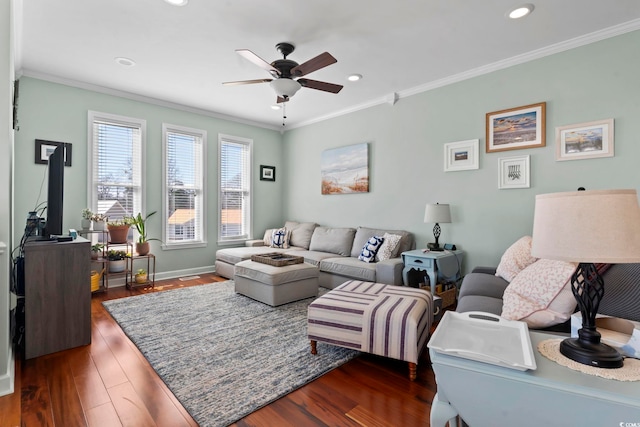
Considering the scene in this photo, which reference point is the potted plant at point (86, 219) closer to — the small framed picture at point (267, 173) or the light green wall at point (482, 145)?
the small framed picture at point (267, 173)

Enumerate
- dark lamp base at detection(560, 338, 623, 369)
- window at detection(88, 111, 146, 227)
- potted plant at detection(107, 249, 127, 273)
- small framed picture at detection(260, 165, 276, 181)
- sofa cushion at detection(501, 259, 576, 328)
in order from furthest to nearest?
1. small framed picture at detection(260, 165, 276, 181)
2. window at detection(88, 111, 146, 227)
3. potted plant at detection(107, 249, 127, 273)
4. sofa cushion at detection(501, 259, 576, 328)
5. dark lamp base at detection(560, 338, 623, 369)

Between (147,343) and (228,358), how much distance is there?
79 cm

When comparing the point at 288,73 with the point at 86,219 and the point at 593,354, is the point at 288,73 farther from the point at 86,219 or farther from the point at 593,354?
the point at 86,219

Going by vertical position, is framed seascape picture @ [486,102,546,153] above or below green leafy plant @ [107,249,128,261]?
above

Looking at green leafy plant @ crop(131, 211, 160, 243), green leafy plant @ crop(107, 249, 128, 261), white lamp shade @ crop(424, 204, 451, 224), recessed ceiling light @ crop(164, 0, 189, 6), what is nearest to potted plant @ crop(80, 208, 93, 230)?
green leafy plant @ crop(107, 249, 128, 261)

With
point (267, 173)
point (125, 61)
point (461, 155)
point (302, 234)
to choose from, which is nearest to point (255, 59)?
point (125, 61)

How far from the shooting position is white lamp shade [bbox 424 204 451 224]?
375 centimetres

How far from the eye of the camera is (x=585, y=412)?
0.96m

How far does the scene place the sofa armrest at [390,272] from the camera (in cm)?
375

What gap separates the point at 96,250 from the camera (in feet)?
13.6

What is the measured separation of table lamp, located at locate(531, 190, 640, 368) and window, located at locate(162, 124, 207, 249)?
5.07m

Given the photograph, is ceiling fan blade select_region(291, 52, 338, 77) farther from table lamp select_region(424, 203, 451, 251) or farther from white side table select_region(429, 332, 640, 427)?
white side table select_region(429, 332, 640, 427)

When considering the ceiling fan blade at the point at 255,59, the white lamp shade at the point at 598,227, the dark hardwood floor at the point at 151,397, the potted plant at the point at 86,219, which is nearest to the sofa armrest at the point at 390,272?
the dark hardwood floor at the point at 151,397

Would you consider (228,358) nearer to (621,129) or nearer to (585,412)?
(585,412)
